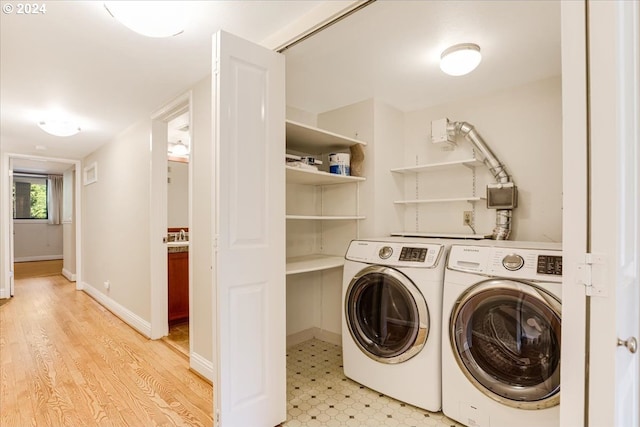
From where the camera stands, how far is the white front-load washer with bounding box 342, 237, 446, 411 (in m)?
1.87

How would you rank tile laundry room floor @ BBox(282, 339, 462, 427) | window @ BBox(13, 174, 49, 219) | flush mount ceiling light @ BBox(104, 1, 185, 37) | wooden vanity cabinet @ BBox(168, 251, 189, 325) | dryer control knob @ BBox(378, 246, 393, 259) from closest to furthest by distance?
1. flush mount ceiling light @ BBox(104, 1, 185, 37)
2. tile laundry room floor @ BBox(282, 339, 462, 427)
3. dryer control knob @ BBox(378, 246, 393, 259)
4. wooden vanity cabinet @ BBox(168, 251, 189, 325)
5. window @ BBox(13, 174, 49, 219)

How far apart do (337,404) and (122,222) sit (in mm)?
3134

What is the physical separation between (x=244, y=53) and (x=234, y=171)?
2.02 feet

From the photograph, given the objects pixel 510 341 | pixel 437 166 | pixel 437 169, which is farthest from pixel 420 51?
pixel 510 341

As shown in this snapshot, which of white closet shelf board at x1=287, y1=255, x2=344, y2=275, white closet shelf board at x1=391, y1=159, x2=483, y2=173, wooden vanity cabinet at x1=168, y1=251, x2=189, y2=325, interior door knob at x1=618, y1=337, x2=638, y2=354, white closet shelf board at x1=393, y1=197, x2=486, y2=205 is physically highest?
white closet shelf board at x1=391, y1=159, x2=483, y2=173

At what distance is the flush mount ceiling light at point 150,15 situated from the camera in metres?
1.46

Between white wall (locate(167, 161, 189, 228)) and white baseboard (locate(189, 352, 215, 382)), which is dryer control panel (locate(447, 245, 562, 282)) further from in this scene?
white wall (locate(167, 161, 189, 228))

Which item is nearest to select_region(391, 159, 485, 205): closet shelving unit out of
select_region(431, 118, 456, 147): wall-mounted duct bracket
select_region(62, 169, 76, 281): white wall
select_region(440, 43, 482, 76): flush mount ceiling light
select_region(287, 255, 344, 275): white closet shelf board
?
select_region(431, 118, 456, 147): wall-mounted duct bracket

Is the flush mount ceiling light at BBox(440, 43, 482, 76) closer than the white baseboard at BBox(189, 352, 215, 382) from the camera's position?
Yes

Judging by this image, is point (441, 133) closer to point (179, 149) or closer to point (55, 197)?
point (179, 149)

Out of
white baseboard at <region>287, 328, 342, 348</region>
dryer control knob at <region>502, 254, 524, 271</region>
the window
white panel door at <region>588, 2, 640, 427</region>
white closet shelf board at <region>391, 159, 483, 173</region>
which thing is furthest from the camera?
the window

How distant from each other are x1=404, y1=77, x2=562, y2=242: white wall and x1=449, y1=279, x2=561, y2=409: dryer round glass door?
101cm

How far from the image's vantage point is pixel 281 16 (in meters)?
1.68

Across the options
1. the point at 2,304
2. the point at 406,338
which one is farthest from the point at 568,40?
the point at 2,304
